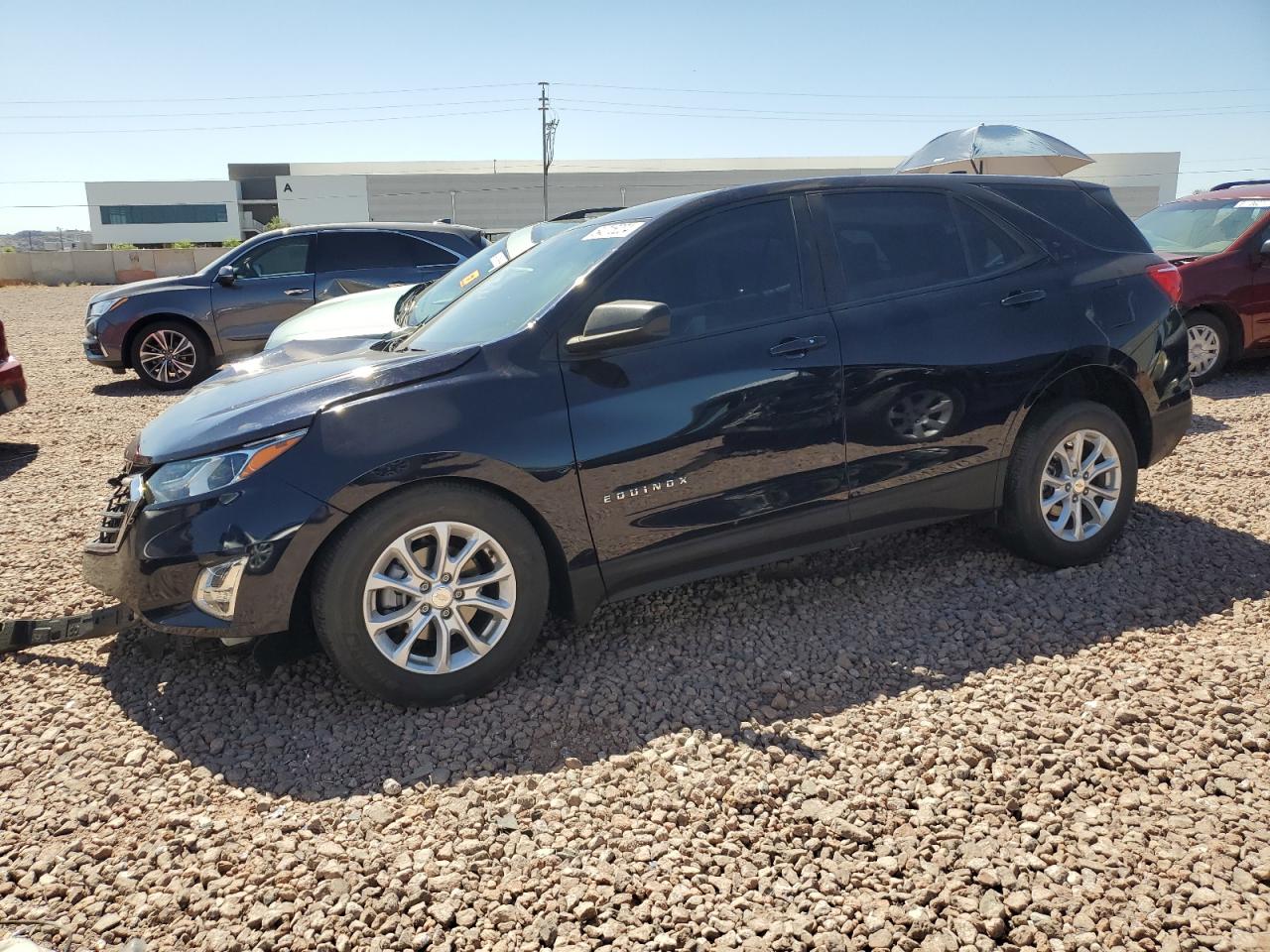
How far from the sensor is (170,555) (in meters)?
3.21

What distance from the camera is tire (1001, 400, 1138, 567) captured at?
421 cm

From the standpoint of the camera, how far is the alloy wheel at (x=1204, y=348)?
9008 millimetres

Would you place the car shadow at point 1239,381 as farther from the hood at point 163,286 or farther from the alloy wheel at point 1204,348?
the hood at point 163,286

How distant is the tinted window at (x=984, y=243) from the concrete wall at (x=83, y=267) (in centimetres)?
4682

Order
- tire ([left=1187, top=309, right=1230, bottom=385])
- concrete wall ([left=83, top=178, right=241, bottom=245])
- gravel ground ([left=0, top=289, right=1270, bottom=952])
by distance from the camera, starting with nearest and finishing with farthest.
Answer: gravel ground ([left=0, top=289, right=1270, bottom=952])
tire ([left=1187, top=309, right=1230, bottom=385])
concrete wall ([left=83, top=178, right=241, bottom=245])

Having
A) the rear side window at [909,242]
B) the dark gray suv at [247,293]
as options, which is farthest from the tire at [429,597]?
the dark gray suv at [247,293]

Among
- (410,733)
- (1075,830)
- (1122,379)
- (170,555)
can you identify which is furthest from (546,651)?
(1122,379)

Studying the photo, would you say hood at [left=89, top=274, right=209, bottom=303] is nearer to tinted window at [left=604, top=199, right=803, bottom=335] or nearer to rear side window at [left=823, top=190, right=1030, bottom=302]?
tinted window at [left=604, top=199, right=803, bottom=335]

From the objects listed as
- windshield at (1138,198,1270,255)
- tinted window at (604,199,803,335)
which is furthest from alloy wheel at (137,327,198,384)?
windshield at (1138,198,1270,255)

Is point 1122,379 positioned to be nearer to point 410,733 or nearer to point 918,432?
point 918,432

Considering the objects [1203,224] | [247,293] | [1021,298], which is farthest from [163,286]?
[1203,224]

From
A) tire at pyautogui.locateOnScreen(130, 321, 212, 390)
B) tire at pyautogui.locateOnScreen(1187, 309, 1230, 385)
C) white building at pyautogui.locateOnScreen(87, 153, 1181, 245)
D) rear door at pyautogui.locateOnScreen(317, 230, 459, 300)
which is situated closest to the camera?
tire at pyautogui.locateOnScreen(1187, 309, 1230, 385)

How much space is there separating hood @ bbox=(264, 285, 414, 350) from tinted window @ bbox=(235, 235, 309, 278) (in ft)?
11.0

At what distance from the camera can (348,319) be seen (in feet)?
22.8
